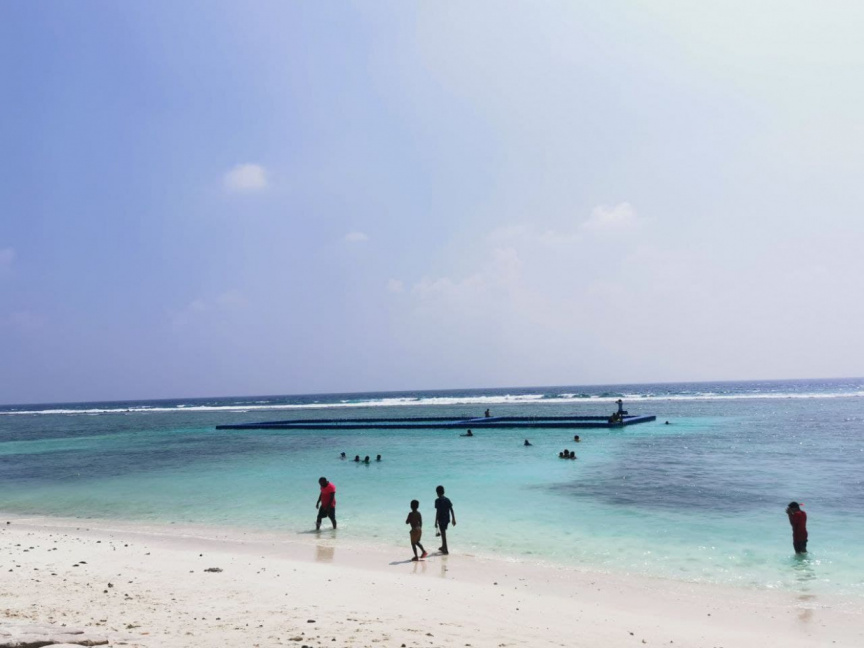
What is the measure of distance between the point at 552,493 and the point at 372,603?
37.8ft

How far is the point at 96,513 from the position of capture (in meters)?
18.2

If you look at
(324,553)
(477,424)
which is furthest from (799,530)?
(477,424)

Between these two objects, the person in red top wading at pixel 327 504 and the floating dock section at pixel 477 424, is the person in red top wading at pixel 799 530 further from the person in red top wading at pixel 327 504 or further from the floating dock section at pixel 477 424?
the floating dock section at pixel 477 424

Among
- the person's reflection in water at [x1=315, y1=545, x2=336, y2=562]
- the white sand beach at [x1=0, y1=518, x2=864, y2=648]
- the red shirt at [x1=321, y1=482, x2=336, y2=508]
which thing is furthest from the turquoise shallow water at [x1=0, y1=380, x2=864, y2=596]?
the white sand beach at [x1=0, y1=518, x2=864, y2=648]

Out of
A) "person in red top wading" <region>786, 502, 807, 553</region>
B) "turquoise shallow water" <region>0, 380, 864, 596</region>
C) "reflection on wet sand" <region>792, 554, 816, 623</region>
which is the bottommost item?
"turquoise shallow water" <region>0, 380, 864, 596</region>

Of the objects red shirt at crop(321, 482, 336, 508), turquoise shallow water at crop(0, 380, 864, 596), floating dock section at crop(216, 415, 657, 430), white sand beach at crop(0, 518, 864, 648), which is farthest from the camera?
floating dock section at crop(216, 415, 657, 430)

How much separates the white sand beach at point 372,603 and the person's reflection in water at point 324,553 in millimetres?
22

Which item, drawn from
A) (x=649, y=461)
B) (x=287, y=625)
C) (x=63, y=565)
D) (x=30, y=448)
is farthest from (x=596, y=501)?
(x=30, y=448)

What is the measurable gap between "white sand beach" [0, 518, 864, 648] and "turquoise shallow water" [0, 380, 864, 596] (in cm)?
140

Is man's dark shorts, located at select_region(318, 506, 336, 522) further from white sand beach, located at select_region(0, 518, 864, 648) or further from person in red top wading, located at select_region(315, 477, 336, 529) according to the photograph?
white sand beach, located at select_region(0, 518, 864, 648)

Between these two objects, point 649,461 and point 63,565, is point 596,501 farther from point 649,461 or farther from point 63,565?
point 63,565

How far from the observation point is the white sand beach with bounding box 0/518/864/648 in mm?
7207

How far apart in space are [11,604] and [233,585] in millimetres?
2992

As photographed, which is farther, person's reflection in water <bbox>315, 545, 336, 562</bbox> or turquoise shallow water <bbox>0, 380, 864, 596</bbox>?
turquoise shallow water <bbox>0, 380, 864, 596</bbox>
